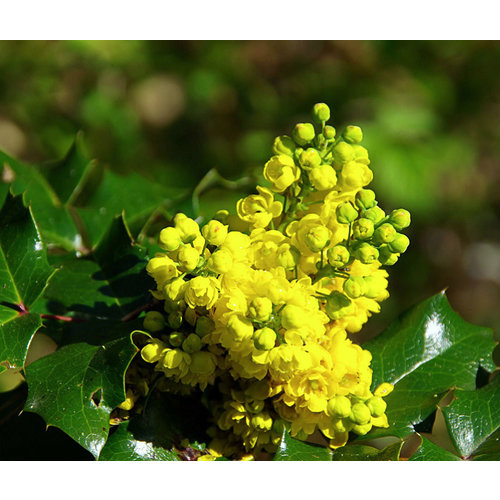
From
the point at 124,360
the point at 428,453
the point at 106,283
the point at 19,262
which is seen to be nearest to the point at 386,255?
the point at 428,453

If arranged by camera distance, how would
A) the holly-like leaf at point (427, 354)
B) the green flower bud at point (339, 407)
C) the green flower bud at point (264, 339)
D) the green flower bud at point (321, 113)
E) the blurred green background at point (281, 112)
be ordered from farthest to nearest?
the blurred green background at point (281, 112) → the holly-like leaf at point (427, 354) → the green flower bud at point (321, 113) → the green flower bud at point (339, 407) → the green flower bud at point (264, 339)

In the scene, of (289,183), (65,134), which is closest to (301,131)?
(289,183)

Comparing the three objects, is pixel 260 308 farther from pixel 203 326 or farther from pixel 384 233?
pixel 384 233

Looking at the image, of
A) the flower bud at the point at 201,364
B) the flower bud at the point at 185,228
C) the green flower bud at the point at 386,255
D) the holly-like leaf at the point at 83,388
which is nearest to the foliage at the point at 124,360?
the holly-like leaf at the point at 83,388

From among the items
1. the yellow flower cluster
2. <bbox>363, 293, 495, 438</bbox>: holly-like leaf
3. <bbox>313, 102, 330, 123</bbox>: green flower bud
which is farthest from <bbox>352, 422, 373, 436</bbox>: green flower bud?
<bbox>313, 102, 330, 123</bbox>: green flower bud

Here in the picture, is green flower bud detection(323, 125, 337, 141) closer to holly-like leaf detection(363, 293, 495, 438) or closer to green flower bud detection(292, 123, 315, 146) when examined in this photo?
green flower bud detection(292, 123, 315, 146)

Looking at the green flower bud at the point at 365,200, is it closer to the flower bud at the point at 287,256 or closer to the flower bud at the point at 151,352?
the flower bud at the point at 287,256
